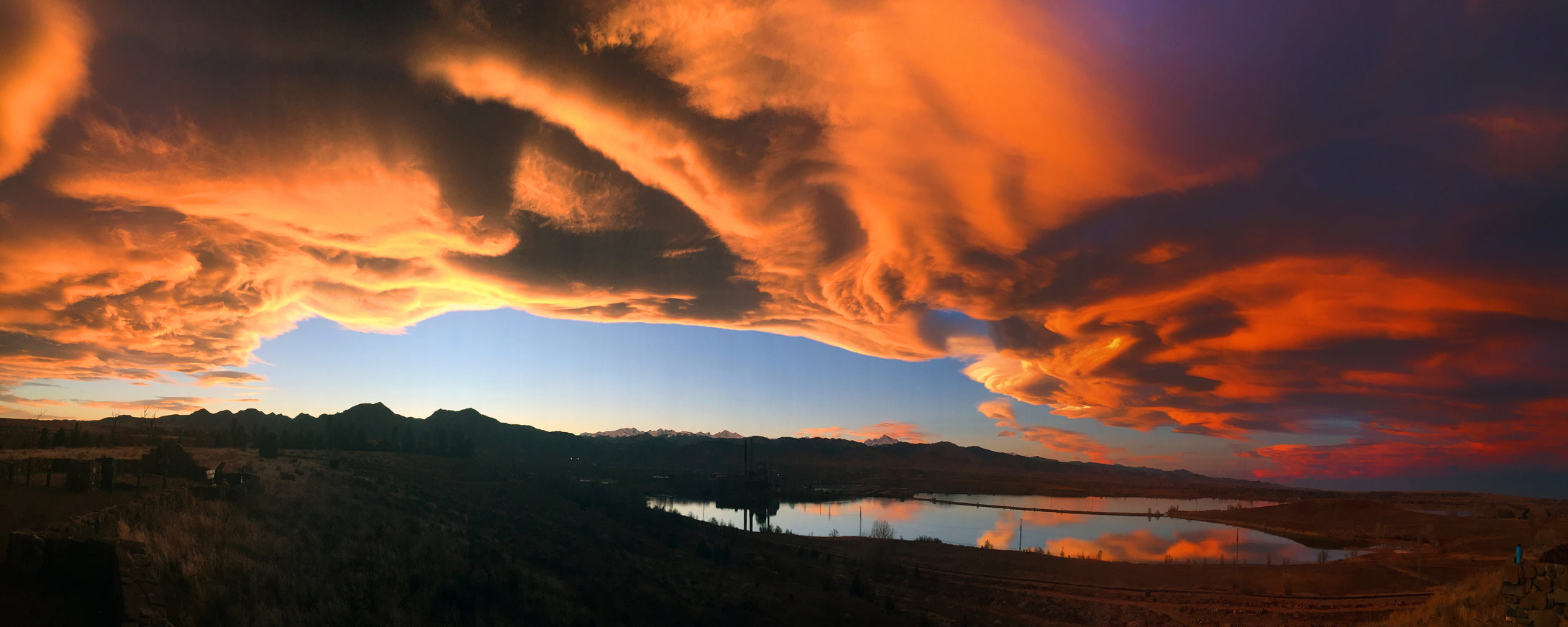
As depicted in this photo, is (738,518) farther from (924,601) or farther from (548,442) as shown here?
(548,442)

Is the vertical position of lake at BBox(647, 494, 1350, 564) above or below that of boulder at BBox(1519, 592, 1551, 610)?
below

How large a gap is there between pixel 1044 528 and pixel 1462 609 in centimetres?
4901

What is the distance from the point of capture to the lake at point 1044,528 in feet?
159

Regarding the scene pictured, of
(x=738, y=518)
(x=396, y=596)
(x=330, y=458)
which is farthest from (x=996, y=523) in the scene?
(x=396, y=596)

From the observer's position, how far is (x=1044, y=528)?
210 feet

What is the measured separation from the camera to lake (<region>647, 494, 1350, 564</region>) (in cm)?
4850

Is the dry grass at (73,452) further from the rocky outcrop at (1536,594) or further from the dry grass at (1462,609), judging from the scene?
the dry grass at (1462,609)

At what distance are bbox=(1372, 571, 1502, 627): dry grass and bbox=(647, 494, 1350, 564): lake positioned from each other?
19786 mm

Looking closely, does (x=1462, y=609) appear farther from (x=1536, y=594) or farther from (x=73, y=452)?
(x=73, y=452)

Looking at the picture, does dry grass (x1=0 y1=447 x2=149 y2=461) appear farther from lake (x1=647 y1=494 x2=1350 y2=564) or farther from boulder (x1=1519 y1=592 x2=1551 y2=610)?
boulder (x1=1519 y1=592 x2=1551 y2=610)

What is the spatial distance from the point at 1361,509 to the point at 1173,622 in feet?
222

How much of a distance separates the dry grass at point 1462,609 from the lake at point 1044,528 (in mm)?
19786

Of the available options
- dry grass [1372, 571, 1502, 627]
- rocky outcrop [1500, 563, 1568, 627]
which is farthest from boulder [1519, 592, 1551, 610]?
dry grass [1372, 571, 1502, 627]

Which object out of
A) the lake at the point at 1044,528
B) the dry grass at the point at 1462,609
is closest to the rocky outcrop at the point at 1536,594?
the dry grass at the point at 1462,609
